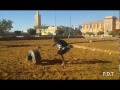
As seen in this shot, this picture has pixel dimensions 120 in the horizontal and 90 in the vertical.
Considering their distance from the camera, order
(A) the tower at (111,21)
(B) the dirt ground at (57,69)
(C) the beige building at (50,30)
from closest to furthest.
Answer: (B) the dirt ground at (57,69)
(A) the tower at (111,21)
(C) the beige building at (50,30)

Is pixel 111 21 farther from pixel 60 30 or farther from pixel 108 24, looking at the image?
pixel 60 30

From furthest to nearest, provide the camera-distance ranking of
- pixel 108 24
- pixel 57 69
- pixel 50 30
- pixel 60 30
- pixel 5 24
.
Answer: pixel 108 24 → pixel 50 30 → pixel 60 30 → pixel 57 69 → pixel 5 24

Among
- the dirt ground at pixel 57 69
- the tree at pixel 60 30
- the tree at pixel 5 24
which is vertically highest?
the tree at pixel 5 24

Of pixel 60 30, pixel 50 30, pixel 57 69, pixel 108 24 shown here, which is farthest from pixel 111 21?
pixel 57 69

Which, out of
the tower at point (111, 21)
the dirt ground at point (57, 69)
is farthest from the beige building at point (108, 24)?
the dirt ground at point (57, 69)

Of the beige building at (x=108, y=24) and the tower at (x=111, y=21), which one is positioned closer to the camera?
the tower at (x=111, y=21)

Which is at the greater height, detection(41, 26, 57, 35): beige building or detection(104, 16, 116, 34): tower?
detection(104, 16, 116, 34): tower

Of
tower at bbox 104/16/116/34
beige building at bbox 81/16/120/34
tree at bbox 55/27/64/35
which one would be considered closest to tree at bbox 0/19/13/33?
tree at bbox 55/27/64/35

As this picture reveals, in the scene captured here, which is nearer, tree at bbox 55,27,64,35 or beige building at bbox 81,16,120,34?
beige building at bbox 81,16,120,34

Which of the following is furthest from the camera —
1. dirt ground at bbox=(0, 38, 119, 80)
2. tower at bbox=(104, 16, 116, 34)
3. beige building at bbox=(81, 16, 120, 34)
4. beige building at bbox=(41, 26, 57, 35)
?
beige building at bbox=(41, 26, 57, 35)

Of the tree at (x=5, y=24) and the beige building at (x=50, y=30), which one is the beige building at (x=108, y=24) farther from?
the tree at (x=5, y=24)

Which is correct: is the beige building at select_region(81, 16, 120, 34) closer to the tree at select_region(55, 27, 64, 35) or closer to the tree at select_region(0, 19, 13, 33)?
the tree at select_region(55, 27, 64, 35)

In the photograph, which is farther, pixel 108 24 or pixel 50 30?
pixel 108 24
